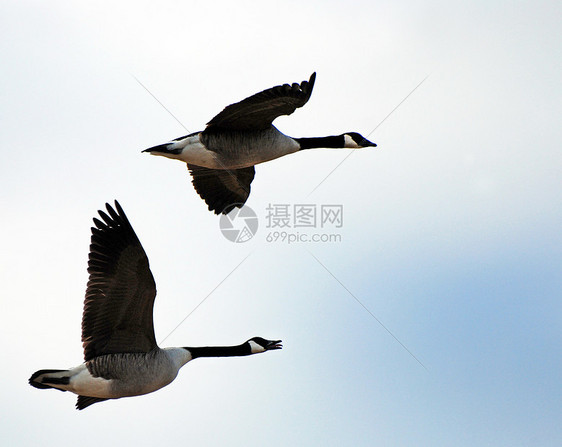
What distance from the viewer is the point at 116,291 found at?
9766mm

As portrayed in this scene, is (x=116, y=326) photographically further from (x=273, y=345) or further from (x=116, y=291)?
(x=273, y=345)

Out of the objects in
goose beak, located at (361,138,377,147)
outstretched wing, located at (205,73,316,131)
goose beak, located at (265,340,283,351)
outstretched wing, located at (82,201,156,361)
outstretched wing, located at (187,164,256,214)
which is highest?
outstretched wing, located at (205,73,316,131)

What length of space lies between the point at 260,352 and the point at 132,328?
1.92m

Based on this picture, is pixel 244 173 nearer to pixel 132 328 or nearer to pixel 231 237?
pixel 231 237

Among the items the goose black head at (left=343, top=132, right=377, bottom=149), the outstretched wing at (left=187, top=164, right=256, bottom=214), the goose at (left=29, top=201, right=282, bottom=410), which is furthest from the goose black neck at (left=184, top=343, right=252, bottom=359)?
the goose black head at (left=343, top=132, right=377, bottom=149)

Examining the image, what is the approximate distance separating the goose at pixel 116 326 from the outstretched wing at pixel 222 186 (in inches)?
104

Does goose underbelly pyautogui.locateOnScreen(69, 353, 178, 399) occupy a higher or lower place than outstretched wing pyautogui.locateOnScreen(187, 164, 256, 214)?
lower

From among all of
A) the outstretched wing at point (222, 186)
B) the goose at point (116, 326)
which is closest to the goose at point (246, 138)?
the outstretched wing at point (222, 186)

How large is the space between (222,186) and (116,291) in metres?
3.26

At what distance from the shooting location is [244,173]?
12.7 metres

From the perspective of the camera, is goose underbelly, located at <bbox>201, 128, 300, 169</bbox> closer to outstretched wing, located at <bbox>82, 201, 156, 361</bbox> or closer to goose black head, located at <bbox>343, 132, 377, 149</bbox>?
goose black head, located at <bbox>343, 132, 377, 149</bbox>

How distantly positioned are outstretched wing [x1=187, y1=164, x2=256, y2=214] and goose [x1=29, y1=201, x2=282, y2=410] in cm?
265

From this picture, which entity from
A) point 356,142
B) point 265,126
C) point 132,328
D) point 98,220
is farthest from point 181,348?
point 356,142

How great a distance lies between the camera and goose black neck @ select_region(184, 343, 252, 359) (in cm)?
1073
